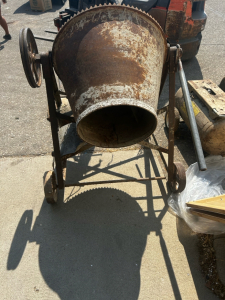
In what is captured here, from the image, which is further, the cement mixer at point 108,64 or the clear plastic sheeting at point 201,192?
the clear plastic sheeting at point 201,192

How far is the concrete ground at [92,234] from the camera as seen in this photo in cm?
212

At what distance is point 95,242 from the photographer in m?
2.41

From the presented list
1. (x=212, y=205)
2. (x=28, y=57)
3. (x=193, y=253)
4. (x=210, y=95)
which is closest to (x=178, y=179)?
(x=212, y=205)

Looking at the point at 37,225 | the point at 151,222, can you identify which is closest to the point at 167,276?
the point at 151,222

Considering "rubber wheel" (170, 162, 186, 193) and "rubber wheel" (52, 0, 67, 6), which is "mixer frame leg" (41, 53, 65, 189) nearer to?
"rubber wheel" (170, 162, 186, 193)

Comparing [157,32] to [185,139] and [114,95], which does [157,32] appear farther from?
[185,139]

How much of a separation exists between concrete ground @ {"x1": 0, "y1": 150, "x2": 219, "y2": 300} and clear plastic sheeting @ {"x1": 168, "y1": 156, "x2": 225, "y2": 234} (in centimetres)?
11

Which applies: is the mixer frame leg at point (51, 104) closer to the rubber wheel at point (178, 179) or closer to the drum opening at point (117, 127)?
the drum opening at point (117, 127)

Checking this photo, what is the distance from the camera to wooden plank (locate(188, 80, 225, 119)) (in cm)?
291

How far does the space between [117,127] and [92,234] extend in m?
1.08

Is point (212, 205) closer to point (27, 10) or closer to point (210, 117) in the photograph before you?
point (210, 117)

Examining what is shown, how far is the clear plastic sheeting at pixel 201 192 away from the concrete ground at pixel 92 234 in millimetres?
98

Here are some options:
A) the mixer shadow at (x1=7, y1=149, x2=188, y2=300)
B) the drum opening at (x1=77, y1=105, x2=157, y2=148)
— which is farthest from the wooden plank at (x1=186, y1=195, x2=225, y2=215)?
the drum opening at (x1=77, y1=105, x2=157, y2=148)

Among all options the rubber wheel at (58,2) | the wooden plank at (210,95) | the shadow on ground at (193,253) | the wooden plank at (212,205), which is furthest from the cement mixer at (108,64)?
the rubber wheel at (58,2)
